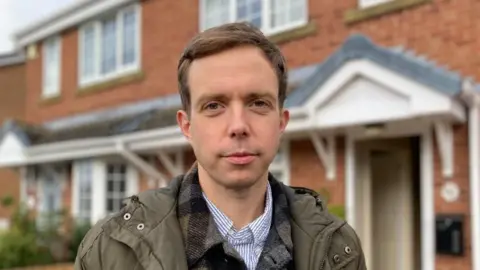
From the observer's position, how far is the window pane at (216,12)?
8.89 metres

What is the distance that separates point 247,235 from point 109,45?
10409mm

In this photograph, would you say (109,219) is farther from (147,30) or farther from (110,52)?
(110,52)

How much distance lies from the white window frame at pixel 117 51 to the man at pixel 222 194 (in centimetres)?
926

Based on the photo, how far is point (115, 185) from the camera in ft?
36.1

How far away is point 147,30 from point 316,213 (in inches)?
359

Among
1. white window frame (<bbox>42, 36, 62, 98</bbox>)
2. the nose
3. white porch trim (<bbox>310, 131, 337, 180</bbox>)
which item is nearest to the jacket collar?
the nose

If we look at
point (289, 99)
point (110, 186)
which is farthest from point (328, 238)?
point (110, 186)

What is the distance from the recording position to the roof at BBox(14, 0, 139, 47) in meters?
11.4

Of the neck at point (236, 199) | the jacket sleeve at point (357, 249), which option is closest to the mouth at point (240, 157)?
the neck at point (236, 199)

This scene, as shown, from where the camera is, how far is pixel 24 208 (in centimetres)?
1067

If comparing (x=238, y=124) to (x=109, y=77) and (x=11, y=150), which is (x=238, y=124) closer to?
(x=109, y=77)

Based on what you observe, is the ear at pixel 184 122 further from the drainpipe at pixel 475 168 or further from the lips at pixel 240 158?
the drainpipe at pixel 475 168

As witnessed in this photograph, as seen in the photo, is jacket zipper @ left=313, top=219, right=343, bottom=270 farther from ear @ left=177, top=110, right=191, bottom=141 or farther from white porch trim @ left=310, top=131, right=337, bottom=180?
white porch trim @ left=310, top=131, right=337, bottom=180

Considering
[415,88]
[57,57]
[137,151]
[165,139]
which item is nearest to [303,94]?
[415,88]
